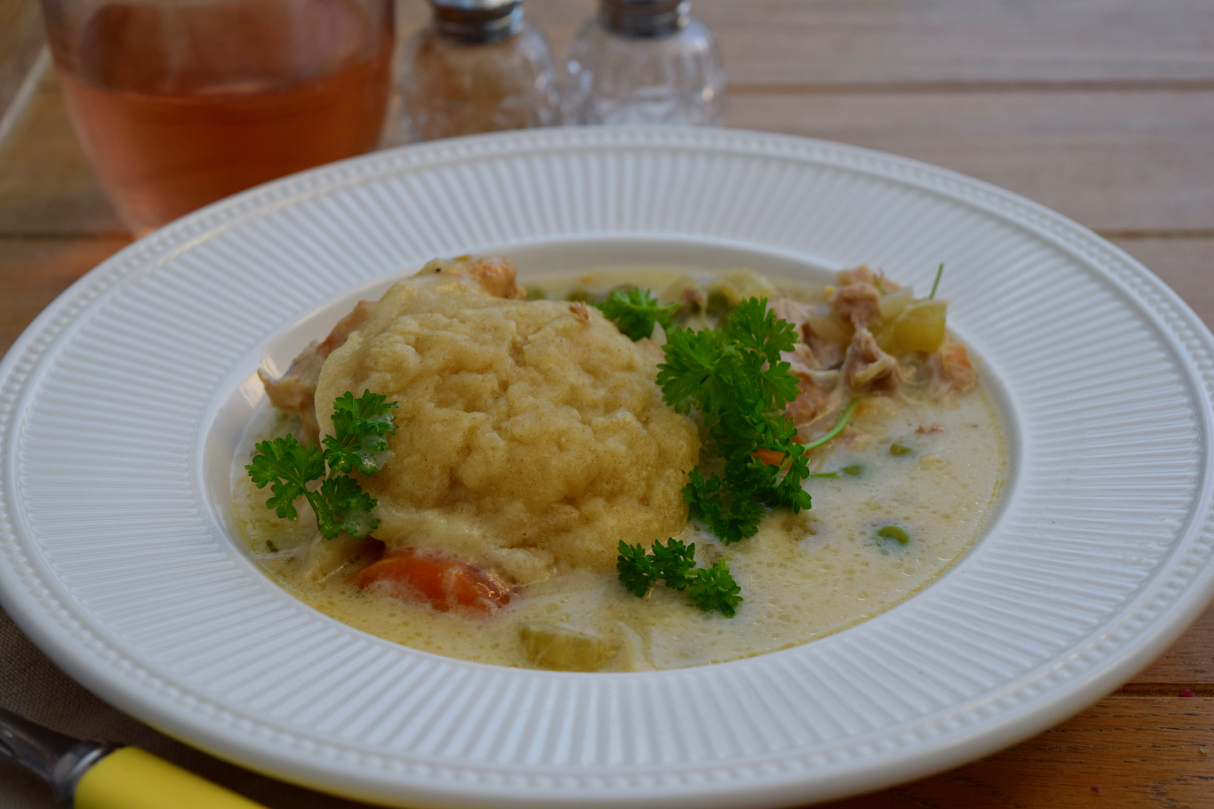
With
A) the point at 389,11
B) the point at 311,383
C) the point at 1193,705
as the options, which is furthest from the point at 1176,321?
the point at 389,11

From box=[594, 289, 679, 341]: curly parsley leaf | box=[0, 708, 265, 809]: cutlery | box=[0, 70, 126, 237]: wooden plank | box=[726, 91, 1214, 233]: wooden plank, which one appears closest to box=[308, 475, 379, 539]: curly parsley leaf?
box=[0, 708, 265, 809]: cutlery

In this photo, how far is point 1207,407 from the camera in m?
2.84

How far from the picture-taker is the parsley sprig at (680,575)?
2.60 m

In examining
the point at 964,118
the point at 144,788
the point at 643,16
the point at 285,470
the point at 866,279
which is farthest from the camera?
the point at 964,118

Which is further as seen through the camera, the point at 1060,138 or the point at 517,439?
the point at 1060,138

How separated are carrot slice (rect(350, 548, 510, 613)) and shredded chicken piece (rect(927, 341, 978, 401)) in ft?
4.61

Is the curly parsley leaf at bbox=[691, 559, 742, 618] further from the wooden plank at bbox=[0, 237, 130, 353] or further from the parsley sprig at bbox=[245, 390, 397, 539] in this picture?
the wooden plank at bbox=[0, 237, 130, 353]

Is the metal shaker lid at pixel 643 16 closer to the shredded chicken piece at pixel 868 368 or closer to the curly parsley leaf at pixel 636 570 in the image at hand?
the shredded chicken piece at pixel 868 368

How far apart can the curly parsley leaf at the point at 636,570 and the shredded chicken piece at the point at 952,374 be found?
3.69ft

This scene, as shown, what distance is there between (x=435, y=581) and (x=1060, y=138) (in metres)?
3.58

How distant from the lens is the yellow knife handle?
2.00 m

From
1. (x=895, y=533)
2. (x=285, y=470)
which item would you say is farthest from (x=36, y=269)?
(x=895, y=533)

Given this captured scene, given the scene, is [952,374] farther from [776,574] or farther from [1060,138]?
[1060,138]

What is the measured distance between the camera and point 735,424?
2885 mm
